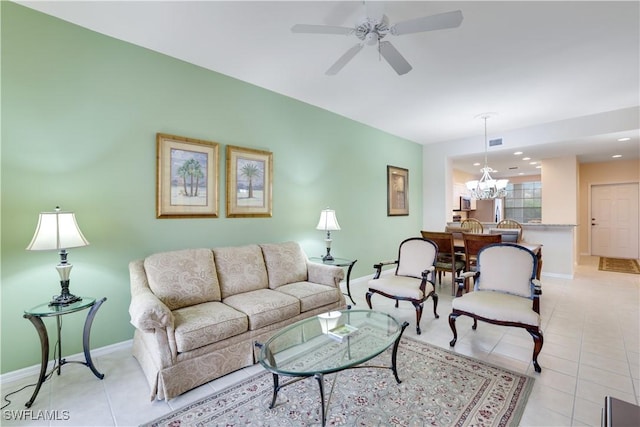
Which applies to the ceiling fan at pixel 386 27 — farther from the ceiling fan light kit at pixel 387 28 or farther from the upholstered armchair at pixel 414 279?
the upholstered armchair at pixel 414 279

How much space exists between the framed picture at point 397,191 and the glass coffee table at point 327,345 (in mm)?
3609

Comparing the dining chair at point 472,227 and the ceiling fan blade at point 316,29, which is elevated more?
the ceiling fan blade at point 316,29

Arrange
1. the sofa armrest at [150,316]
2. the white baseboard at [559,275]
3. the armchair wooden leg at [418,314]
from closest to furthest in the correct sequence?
the sofa armrest at [150,316]
the armchair wooden leg at [418,314]
the white baseboard at [559,275]

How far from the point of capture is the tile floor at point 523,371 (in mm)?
1856

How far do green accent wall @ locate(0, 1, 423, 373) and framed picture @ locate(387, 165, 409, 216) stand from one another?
8.68ft

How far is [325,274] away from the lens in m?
3.38

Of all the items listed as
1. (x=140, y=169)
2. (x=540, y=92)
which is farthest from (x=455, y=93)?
(x=140, y=169)

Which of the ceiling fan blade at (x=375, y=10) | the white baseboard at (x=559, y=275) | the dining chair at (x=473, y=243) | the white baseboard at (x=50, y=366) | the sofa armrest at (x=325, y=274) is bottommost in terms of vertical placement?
the white baseboard at (x=50, y=366)

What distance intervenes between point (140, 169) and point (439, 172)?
590cm

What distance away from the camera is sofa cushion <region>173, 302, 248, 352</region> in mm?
2076

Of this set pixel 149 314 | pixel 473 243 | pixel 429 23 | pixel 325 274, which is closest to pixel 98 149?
pixel 149 314

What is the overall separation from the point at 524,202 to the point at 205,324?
36.2 ft

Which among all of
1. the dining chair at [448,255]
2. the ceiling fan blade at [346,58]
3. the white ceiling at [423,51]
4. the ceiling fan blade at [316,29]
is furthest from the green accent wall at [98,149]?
the dining chair at [448,255]

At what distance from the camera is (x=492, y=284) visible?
3000mm
